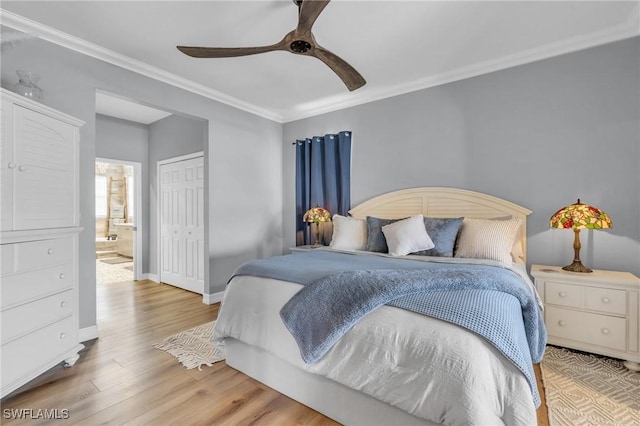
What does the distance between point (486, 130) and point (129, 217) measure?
9.10 m

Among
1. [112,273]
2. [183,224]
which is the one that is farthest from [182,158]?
[112,273]

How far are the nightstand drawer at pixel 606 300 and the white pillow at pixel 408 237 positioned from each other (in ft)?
3.84

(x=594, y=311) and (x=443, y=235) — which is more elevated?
(x=443, y=235)

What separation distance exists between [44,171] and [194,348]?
1.74 metres

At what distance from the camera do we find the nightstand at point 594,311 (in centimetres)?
208

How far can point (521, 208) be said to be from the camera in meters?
2.79

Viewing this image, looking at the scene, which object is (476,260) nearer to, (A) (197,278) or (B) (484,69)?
(B) (484,69)

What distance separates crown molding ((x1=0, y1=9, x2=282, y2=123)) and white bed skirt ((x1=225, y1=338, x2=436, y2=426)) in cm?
282

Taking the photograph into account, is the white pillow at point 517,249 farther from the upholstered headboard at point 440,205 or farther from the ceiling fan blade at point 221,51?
the ceiling fan blade at point 221,51

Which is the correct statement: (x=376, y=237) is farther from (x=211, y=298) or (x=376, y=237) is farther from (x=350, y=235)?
(x=211, y=298)

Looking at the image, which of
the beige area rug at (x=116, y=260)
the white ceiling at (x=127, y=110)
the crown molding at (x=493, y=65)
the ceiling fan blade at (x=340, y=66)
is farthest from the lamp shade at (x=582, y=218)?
the beige area rug at (x=116, y=260)

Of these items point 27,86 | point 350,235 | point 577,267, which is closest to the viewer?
point 27,86

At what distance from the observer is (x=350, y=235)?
10.5 ft

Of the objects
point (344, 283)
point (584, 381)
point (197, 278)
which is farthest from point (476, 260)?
point (197, 278)
